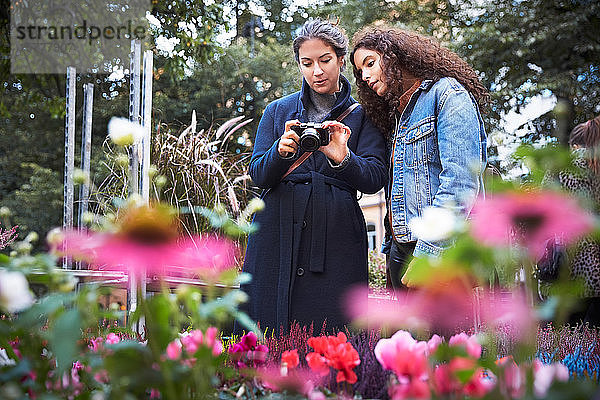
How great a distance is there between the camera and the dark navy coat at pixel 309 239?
2152mm

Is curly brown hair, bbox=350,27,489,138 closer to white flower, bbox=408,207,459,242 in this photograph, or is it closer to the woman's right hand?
the woman's right hand

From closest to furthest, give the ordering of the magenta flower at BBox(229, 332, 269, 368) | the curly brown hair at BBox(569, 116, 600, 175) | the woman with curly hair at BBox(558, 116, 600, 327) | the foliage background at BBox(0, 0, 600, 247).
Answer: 1. the magenta flower at BBox(229, 332, 269, 368)
2. the woman with curly hair at BBox(558, 116, 600, 327)
3. the curly brown hair at BBox(569, 116, 600, 175)
4. the foliage background at BBox(0, 0, 600, 247)

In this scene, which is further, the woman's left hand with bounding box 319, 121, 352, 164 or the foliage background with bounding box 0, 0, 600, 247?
the foliage background with bounding box 0, 0, 600, 247

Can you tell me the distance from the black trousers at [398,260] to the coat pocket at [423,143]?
26cm

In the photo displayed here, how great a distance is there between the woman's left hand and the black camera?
2cm

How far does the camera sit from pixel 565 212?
2.02ft

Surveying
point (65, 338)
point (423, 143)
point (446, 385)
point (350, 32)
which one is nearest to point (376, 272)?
point (423, 143)

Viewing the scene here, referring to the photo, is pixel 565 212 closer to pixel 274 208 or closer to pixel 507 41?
Result: pixel 274 208

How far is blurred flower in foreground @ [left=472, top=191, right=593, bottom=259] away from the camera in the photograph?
615 millimetres

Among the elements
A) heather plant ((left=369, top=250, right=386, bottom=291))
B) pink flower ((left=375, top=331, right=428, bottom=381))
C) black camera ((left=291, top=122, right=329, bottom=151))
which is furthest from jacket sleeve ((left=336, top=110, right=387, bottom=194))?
heather plant ((left=369, top=250, right=386, bottom=291))

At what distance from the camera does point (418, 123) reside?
6.62 ft

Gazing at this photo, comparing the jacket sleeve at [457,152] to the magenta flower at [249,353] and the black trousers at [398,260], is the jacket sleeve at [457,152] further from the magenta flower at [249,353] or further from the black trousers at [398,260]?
the magenta flower at [249,353]

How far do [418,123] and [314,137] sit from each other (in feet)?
1.10

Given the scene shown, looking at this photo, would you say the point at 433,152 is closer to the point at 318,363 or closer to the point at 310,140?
the point at 310,140
